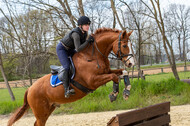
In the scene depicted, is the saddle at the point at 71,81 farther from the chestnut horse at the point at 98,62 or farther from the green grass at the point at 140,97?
the green grass at the point at 140,97

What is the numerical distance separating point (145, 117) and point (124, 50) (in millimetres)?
1435

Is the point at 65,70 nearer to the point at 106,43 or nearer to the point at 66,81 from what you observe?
the point at 66,81

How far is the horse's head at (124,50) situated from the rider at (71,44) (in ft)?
1.84

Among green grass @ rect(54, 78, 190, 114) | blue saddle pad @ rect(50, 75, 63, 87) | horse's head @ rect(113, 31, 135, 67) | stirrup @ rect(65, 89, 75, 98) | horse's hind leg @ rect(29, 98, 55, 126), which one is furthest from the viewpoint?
green grass @ rect(54, 78, 190, 114)

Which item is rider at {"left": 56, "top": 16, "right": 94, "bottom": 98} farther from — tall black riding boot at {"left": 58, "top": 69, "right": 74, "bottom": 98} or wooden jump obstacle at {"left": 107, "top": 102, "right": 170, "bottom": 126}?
wooden jump obstacle at {"left": 107, "top": 102, "right": 170, "bottom": 126}

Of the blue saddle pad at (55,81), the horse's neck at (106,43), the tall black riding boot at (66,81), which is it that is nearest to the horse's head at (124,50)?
the horse's neck at (106,43)

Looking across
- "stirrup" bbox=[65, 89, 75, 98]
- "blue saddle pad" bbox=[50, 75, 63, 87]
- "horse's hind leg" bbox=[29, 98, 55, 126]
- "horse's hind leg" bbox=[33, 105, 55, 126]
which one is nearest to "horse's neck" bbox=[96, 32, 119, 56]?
"stirrup" bbox=[65, 89, 75, 98]

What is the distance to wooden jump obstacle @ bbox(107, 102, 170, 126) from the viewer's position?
3066 millimetres

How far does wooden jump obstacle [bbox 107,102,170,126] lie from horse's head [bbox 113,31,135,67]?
939 millimetres

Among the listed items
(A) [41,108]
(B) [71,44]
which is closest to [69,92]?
(B) [71,44]

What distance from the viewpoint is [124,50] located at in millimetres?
2994

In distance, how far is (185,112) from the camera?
5793 millimetres

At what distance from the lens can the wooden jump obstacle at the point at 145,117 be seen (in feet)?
10.1

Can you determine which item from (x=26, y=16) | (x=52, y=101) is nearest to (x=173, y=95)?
(x=52, y=101)
